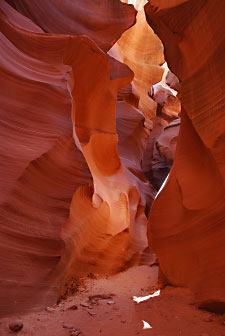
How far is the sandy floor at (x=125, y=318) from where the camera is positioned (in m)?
3.06

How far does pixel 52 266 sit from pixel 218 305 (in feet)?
6.69

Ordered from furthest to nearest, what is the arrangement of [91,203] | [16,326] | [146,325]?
[91,203]
[146,325]
[16,326]

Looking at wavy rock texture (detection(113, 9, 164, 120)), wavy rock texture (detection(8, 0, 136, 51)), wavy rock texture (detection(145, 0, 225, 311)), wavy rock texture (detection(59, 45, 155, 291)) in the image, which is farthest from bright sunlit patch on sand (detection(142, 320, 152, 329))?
wavy rock texture (detection(113, 9, 164, 120))

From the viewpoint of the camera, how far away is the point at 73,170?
4.41 metres

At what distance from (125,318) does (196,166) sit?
2193mm

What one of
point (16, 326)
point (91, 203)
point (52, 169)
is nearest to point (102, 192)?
point (91, 203)

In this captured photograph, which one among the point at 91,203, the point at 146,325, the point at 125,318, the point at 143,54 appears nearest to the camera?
the point at 146,325

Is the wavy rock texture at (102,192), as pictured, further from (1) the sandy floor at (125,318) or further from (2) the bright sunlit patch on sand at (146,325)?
(2) the bright sunlit patch on sand at (146,325)

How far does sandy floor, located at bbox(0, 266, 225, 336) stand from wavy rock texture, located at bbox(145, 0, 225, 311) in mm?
276

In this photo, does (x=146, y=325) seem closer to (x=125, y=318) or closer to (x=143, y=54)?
(x=125, y=318)

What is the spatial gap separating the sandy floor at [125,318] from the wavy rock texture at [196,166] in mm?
276

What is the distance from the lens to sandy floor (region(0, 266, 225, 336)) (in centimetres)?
306

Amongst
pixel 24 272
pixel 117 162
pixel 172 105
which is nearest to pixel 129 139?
pixel 117 162

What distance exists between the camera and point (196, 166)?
429 centimetres
